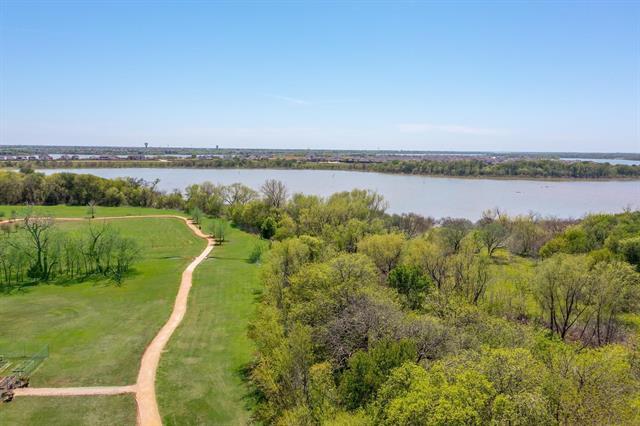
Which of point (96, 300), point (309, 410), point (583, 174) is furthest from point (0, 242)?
point (583, 174)

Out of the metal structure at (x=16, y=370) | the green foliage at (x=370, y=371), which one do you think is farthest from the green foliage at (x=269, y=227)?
the green foliage at (x=370, y=371)

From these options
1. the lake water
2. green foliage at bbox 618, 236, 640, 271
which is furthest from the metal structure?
the lake water

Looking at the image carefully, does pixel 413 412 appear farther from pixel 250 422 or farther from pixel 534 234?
pixel 534 234

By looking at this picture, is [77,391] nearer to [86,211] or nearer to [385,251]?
[385,251]

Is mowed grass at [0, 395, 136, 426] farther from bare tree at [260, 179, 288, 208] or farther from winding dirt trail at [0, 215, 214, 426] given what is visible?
bare tree at [260, 179, 288, 208]

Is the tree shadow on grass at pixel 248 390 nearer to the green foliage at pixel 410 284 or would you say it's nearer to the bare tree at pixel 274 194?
the green foliage at pixel 410 284

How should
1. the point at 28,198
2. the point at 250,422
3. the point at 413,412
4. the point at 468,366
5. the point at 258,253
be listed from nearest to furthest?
the point at 413,412 → the point at 468,366 → the point at 250,422 → the point at 258,253 → the point at 28,198
